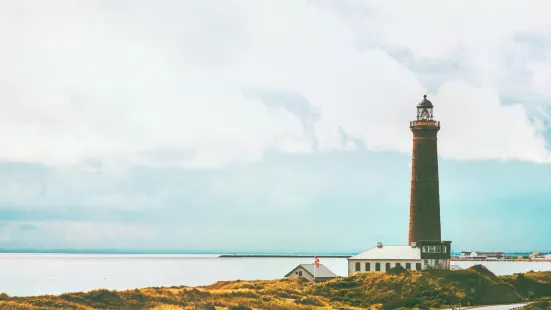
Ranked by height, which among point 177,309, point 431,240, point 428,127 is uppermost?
point 428,127

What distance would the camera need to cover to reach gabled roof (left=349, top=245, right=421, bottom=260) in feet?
299

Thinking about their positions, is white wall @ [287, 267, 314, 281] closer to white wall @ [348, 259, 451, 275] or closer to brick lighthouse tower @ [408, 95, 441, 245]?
white wall @ [348, 259, 451, 275]

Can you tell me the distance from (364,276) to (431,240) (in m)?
10.9

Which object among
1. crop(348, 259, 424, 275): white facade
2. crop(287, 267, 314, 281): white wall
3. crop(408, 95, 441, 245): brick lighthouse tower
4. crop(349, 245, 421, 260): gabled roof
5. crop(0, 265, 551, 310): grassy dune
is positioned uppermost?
crop(408, 95, 441, 245): brick lighthouse tower

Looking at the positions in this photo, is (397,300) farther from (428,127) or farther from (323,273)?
(428,127)

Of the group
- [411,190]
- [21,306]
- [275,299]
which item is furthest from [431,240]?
[21,306]

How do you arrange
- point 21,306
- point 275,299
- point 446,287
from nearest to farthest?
point 21,306 → point 275,299 → point 446,287

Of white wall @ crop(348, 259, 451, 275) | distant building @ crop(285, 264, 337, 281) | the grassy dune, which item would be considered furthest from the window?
distant building @ crop(285, 264, 337, 281)

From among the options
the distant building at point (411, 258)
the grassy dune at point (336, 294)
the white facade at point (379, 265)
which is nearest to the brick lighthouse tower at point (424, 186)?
the distant building at point (411, 258)

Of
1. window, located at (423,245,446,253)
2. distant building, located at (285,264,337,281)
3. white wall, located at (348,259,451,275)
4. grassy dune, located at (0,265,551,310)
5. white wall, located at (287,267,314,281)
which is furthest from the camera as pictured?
white wall, located at (287,267,314,281)

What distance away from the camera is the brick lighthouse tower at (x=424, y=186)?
309 ft

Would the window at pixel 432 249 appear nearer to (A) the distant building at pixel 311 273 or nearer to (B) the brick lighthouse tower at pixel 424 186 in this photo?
(B) the brick lighthouse tower at pixel 424 186

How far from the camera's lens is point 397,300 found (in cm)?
7662

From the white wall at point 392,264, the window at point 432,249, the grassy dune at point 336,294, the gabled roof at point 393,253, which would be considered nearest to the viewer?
the grassy dune at point 336,294
